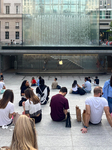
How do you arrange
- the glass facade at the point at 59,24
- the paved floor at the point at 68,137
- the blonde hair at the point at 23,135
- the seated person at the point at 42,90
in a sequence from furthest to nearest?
1. the glass facade at the point at 59,24
2. the seated person at the point at 42,90
3. the paved floor at the point at 68,137
4. the blonde hair at the point at 23,135

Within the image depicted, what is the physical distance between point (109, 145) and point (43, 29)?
28666 mm

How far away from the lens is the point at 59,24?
1299 inches

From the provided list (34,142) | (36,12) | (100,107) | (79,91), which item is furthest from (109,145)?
(36,12)

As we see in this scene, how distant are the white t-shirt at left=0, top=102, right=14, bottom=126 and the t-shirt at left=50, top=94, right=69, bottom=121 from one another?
1387 mm

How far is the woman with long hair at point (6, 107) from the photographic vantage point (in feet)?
22.0

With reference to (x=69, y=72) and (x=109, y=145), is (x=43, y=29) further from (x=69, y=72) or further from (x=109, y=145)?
(x=109, y=145)

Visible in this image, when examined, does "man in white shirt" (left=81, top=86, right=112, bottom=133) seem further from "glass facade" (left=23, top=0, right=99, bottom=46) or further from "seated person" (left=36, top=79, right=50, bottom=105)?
"glass facade" (left=23, top=0, right=99, bottom=46)

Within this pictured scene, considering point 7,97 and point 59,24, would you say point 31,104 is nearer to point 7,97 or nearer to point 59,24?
point 7,97

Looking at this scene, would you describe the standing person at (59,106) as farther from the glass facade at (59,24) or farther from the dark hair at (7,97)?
the glass facade at (59,24)

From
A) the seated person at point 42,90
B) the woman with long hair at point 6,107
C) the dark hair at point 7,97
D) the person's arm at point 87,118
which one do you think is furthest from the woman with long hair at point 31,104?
the seated person at point 42,90

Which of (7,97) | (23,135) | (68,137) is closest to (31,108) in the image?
(7,97)

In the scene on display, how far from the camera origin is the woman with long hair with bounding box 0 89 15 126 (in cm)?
670

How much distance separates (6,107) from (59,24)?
90.6ft

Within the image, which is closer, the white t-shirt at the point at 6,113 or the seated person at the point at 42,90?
the white t-shirt at the point at 6,113
